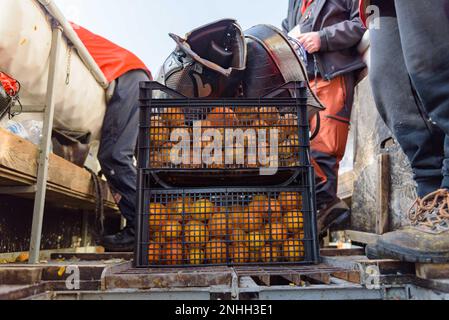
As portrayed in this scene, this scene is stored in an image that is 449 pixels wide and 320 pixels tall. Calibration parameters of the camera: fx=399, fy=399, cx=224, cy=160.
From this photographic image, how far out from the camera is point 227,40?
5.72ft

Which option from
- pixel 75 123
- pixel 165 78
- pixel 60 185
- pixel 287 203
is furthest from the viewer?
pixel 75 123

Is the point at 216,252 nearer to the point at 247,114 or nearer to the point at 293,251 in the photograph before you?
the point at 293,251

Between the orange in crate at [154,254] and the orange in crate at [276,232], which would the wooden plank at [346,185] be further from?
the orange in crate at [154,254]

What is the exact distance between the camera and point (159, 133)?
142cm

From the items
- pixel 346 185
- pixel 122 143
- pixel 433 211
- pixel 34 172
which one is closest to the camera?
pixel 433 211

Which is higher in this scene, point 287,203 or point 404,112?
point 404,112

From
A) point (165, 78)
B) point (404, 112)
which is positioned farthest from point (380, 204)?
point (165, 78)

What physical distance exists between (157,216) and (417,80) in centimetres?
89

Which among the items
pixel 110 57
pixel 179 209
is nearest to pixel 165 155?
pixel 179 209

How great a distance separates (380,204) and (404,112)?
80 cm

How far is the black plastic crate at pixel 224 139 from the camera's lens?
1386 mm

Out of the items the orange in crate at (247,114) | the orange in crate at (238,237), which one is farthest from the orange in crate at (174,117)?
the orange in crate at (238,237)
